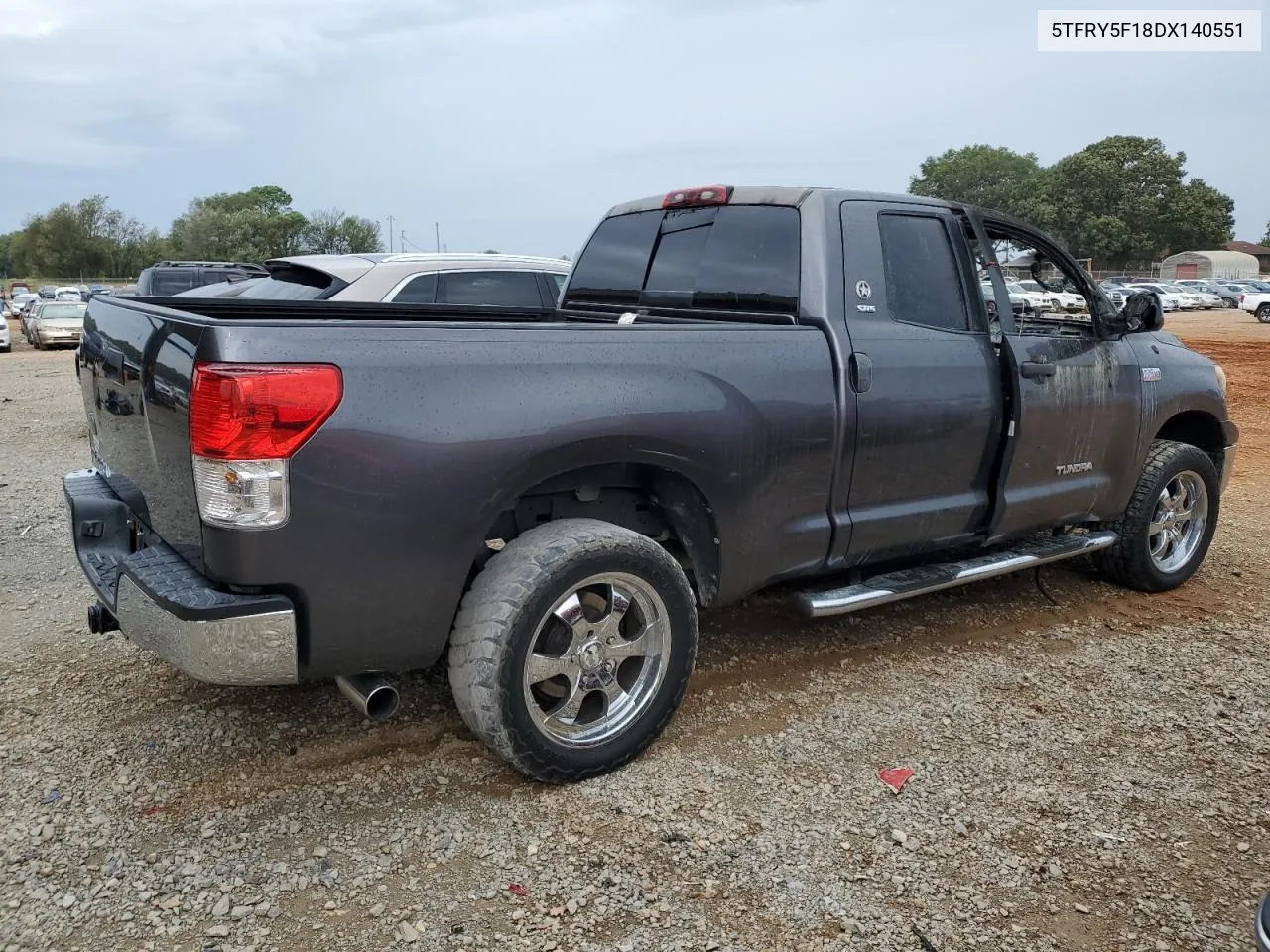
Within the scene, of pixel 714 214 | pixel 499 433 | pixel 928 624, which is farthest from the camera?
pixel 928 624

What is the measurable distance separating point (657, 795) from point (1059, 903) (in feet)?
3.94

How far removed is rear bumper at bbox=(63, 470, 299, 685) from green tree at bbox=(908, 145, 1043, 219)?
99016 mm

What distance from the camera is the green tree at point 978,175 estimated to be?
3757 inches

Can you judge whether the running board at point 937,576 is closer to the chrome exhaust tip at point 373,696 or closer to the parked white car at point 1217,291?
the chrome exhaust tip at point 373,696

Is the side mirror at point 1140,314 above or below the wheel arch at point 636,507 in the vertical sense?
above

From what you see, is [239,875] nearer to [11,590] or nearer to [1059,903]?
[1059,903]

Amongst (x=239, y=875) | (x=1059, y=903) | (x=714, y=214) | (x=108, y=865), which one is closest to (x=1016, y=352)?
(x=714, y=214)

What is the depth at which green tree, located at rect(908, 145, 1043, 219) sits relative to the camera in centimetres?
9544

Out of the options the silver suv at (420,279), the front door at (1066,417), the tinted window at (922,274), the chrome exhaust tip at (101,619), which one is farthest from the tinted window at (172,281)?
the front door at (1066,417)

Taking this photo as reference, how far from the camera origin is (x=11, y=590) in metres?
5.04

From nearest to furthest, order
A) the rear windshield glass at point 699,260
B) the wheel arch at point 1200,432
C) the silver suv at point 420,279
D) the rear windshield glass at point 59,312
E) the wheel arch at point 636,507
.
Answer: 1. the wheel arch at point 636,507
2. the rear windshield glass at point 699,260
3. the wheel arch at point 1200,432
4. the silver suv at point 420,279
5. the rear windshield glass at point 59,312

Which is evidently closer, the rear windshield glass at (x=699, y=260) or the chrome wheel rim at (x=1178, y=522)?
the rear windshield glass at (x=699, y=260)

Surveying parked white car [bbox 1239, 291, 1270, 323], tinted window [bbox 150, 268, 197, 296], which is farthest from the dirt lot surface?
parked white car [bbox 1239, 291, 1270, 323]

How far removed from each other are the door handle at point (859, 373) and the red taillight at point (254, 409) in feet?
6.57
